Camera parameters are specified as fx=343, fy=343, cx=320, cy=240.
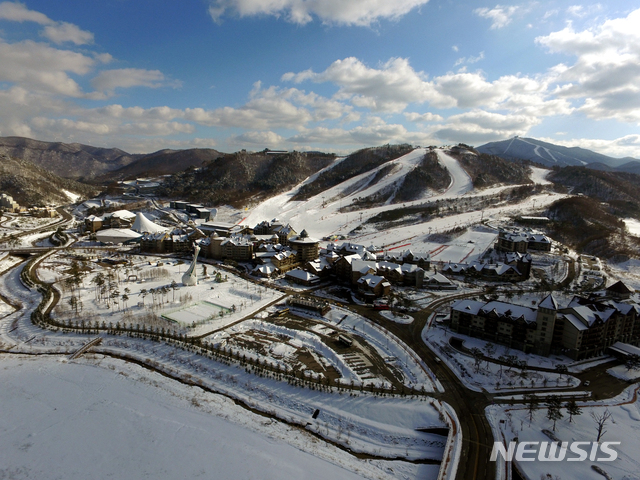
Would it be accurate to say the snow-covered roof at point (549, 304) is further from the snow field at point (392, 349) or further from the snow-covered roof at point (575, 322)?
the snow field at point (392, 349)

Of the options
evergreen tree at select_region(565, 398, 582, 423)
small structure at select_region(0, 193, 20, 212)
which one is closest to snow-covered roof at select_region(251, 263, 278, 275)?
evergreen tree at select_region(565, 398, 582, 423)

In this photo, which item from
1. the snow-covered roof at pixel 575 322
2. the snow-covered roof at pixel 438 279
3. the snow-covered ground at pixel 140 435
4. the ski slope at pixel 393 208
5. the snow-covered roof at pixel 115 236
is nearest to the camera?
the snow-covered ground at pixel 140 435

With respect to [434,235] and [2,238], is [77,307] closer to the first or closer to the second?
[2,238]

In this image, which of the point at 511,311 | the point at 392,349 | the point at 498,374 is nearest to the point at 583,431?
the point at 498,374

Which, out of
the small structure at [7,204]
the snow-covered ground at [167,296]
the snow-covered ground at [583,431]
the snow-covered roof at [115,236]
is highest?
the small structure at [7,204]

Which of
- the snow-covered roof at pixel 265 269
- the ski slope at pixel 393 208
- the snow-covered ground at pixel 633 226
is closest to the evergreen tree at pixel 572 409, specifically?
the snow-covered roof at pixel 265 269

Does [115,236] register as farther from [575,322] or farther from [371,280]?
[575,322]

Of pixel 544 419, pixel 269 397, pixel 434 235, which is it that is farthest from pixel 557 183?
pixel 269 397
